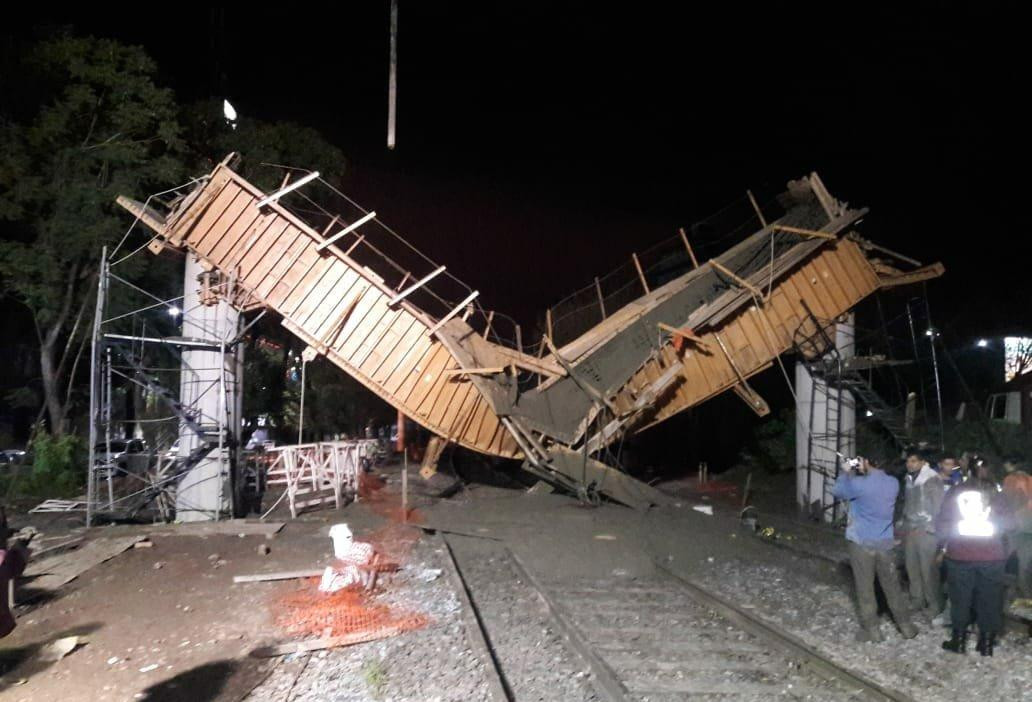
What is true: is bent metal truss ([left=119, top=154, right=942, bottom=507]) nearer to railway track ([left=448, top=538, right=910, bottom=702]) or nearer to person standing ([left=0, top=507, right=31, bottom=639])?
railway track ([left=448, top=538, right=910, bottom=702])

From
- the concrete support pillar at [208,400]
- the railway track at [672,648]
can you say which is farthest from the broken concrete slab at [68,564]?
the railway track at [672,648]

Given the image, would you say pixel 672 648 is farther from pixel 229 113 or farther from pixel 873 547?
pixel 229 113

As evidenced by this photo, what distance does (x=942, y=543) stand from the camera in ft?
26.2

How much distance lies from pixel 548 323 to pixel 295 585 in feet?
25.2

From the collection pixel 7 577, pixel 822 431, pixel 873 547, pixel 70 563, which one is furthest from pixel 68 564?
pixel 822 431

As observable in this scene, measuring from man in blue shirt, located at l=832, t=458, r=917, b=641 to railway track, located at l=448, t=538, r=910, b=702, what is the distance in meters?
0.89

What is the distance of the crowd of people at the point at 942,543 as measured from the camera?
7.23m

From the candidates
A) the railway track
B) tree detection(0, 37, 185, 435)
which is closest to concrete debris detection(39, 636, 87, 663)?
the railway track


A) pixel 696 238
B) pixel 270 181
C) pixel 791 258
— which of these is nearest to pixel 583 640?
pixel 791 258

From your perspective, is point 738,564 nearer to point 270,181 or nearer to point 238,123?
point 270,181

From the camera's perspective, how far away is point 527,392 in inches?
612

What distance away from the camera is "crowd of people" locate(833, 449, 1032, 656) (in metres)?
7.23

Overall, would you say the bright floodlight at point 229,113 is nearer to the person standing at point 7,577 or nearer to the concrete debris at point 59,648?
the concrete debris at point 59,648

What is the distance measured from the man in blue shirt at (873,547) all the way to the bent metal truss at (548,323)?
729 cm
